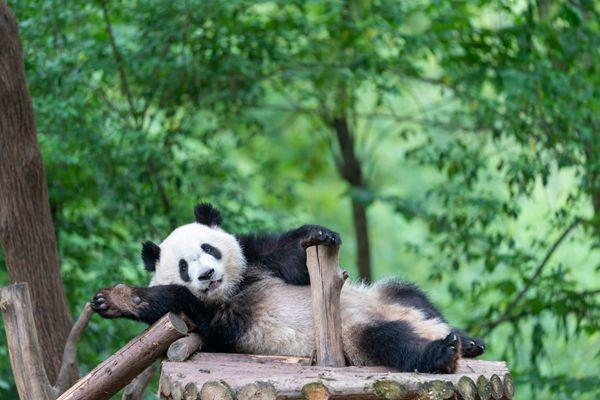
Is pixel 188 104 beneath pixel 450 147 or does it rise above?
above

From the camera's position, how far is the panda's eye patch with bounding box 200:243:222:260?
14.8ft

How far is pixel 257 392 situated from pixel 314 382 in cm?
22

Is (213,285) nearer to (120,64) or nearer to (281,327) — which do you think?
(281,327)

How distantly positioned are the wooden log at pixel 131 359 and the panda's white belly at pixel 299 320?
0.46m

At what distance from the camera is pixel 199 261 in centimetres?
440

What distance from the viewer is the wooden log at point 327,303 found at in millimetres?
3973

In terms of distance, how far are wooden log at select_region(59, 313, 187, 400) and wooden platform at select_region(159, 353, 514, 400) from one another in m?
0.13

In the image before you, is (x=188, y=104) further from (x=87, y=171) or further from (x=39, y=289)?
(x=39, y=289)

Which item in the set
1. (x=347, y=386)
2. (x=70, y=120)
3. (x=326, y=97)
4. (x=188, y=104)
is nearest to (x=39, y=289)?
(x=70, y=120)

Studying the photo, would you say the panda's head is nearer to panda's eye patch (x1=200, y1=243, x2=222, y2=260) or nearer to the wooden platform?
panda's eye patch (x1=200, y1=243, x2=222, y2=260)

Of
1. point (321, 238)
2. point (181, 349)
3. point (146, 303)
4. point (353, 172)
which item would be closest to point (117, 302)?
point (146, 303)

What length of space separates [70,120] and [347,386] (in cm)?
348

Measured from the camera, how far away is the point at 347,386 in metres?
3.37

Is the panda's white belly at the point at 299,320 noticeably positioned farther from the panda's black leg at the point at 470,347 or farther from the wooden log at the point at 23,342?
the wooden log at the point at 23,342
